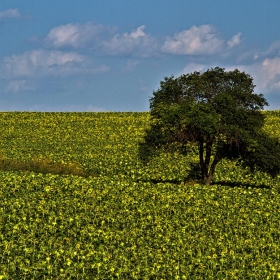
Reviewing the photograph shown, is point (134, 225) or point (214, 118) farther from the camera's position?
point (214, 118)

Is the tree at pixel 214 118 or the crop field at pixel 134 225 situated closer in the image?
the crop field at pixel 134 225

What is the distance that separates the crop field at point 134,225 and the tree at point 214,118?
118 inches

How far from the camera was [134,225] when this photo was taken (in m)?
27.9

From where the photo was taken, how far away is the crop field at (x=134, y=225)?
21417mm

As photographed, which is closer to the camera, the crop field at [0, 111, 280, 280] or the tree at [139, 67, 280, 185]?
the crop field at [0, 111, 280, 280]

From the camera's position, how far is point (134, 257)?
889 inches

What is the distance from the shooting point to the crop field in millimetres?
21417

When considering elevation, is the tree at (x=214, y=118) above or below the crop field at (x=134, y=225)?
above

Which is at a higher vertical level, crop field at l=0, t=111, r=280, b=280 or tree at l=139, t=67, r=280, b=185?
tree at l=139, t=67, r=280, b=185

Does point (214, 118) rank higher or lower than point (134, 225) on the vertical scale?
higher

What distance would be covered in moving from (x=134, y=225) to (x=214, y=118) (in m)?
11.1

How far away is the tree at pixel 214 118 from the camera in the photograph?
122 feet

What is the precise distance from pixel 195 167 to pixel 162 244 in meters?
19.5

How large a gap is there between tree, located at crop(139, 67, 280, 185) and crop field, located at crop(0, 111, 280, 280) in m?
2.99
